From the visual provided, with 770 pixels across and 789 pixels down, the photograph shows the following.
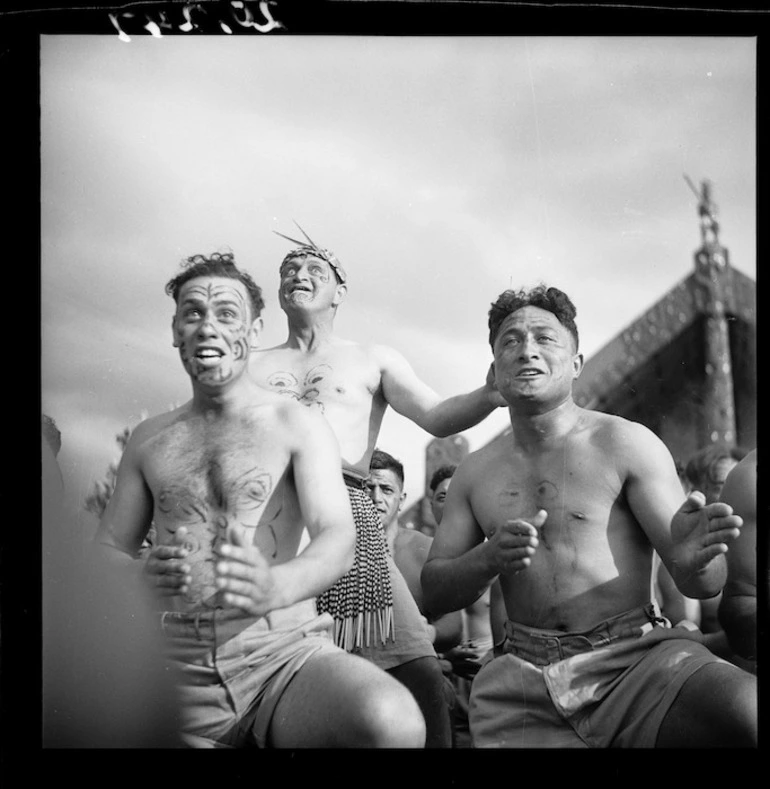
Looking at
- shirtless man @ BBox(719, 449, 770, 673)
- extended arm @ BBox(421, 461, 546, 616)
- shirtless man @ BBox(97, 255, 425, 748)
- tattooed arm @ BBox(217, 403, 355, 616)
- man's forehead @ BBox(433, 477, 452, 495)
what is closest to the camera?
tattooed arm @ BBox(217, 403, 355, 616)

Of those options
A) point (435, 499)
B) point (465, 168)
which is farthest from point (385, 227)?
point (435, 499)

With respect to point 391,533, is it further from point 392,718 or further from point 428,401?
point 392,718

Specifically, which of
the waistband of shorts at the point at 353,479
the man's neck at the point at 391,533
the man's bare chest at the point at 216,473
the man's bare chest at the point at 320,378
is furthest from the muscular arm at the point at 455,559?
the man's bare chest at the point at 216,473

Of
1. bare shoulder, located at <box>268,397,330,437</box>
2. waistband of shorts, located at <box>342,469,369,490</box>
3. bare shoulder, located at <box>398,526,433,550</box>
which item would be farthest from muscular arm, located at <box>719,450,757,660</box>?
bare shoulder, located at <box>268,397,330,437</box>

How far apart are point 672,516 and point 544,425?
19.3 inches

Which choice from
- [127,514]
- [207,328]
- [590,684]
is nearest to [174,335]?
[207,328]

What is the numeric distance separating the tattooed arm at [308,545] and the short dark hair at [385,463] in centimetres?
20

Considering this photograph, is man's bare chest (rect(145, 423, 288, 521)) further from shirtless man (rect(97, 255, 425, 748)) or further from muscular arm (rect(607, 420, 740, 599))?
muscular arm (rect(607, 420, 740, 599))

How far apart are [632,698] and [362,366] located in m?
1.35

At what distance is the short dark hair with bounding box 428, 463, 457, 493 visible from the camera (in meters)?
4.09

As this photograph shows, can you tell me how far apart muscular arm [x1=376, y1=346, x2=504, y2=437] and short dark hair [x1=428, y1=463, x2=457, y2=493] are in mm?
112

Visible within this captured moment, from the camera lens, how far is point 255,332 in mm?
4000

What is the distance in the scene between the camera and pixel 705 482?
13.3 ft

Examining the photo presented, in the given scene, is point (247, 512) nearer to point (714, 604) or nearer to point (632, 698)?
point (632, 698)
